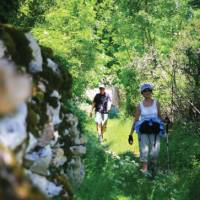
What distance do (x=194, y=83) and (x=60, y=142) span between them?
10.5 m

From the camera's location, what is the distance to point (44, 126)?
19.8ft

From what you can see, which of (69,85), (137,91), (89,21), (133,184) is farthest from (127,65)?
(69,85)

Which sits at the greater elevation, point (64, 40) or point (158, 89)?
point (64, 40)

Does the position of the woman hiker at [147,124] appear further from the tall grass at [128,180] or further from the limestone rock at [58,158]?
the limestone rock at [58,158]

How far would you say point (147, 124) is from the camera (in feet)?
34.2

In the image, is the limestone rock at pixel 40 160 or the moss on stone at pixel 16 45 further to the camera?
the moss on stone at pixel 16 45

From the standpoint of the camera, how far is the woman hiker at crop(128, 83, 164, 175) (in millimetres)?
10375

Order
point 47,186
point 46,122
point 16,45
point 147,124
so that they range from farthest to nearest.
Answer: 1. point 147,124
2. point 16,45
3. point 46,122
4. point 47,186

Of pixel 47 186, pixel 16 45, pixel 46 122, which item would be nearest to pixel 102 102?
pixel 16 45

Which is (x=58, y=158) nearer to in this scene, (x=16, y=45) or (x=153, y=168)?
(x=16, y=45)

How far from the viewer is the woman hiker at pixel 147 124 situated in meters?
10.4

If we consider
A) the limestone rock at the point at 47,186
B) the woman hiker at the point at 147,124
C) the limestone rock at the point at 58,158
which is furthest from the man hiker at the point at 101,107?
the limestone rock at the point at 47,186

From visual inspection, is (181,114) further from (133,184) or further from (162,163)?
(133,184)

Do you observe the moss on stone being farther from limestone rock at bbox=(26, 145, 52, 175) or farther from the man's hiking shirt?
the man's hiking shirt
